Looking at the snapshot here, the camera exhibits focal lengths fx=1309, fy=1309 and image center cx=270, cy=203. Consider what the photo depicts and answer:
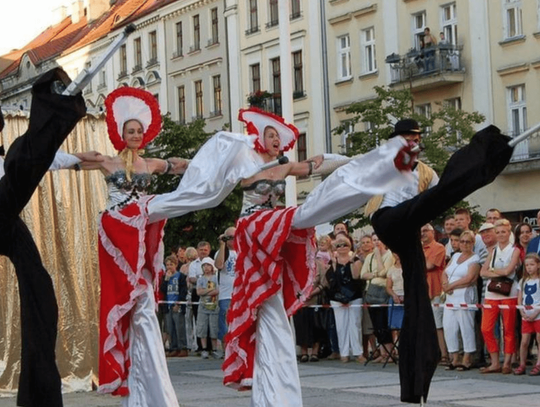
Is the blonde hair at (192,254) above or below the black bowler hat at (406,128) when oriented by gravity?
below

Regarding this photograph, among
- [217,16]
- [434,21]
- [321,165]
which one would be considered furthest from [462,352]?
[217,16]

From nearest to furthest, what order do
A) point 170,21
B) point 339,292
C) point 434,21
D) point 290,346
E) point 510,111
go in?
point 290,346, point 339,292, point 510,111, point 434,21, point 170,21

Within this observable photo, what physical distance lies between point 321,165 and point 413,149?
215 cm

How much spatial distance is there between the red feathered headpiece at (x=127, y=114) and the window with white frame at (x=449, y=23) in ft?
93.0

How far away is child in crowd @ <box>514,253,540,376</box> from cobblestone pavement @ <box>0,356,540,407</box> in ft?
0.84

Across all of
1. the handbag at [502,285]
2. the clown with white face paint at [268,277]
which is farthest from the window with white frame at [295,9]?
the clown with white face paint at [268,277]

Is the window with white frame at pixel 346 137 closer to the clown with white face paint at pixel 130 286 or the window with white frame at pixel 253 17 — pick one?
the window with white frame at pixel 253 17

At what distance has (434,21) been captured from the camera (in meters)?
39.0

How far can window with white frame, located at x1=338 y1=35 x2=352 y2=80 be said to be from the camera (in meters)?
43.3

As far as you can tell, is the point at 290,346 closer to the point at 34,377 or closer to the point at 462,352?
the point at 34,377

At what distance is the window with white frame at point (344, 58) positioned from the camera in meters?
43.3

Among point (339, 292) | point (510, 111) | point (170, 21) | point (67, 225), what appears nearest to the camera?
point (67, 225)

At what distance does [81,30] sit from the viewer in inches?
2707

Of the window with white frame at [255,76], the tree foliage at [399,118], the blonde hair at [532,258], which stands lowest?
the blonde hair at [532,258]
